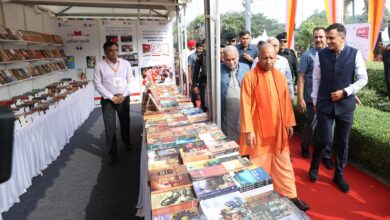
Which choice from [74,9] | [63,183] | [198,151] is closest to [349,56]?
[198,151]

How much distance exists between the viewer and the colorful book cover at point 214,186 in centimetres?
133

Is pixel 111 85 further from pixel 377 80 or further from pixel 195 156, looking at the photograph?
pixel 377 80

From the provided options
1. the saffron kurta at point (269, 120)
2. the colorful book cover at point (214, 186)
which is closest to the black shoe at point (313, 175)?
the saffron kurta at point (269, 120)

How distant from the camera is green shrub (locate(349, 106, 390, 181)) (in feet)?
9.27

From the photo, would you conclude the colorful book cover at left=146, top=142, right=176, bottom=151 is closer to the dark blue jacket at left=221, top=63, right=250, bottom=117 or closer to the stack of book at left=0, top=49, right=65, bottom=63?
the dark blue jacket at left=221, top=63, right=250, bottom=117

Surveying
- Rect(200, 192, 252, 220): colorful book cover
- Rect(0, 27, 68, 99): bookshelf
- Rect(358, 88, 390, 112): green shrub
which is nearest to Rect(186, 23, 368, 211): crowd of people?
Rect(200, 192, 252, 220): colorful book cover

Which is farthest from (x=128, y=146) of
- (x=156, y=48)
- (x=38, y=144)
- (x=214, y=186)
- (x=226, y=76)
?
(x=156, y=48)

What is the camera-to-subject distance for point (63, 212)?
8.73 feet

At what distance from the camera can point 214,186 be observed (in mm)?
1371

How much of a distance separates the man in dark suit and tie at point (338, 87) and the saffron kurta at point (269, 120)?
1.60 feet

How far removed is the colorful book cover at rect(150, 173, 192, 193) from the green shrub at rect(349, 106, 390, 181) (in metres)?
2.28

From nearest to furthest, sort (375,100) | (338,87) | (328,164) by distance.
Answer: (338,87) → (328,164) → (375,100)

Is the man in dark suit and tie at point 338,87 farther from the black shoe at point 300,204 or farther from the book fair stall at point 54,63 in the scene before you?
the book fair stall at point 54,63

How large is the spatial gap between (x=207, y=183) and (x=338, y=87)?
1.70 meters
